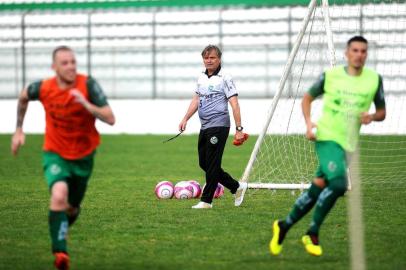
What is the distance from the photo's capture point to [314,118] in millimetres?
19609

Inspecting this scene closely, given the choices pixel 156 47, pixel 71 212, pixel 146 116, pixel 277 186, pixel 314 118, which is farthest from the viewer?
pixel 156 47

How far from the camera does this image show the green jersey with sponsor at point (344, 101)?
7988mm

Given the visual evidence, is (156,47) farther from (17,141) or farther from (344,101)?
(17,141)

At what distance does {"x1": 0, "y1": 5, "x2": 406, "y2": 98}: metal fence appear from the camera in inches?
1142

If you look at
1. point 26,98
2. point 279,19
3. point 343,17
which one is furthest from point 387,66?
point 26,98

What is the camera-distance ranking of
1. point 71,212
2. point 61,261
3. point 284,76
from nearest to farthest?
point 61,261, point 71,212, point 284,76

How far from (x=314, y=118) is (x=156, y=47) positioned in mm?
10985

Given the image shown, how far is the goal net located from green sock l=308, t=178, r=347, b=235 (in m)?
3.97

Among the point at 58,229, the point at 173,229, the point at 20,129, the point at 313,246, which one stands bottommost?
the point at 173,229

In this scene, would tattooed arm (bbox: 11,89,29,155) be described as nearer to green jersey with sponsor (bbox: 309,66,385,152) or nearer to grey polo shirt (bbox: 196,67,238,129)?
green jersey with sponsor (bbox: 309,66,385,152)

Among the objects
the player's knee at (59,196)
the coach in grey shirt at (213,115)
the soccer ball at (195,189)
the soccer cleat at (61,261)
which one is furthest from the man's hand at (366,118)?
the soccer ball at (195,189)

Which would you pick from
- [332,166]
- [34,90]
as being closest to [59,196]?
[34,90]

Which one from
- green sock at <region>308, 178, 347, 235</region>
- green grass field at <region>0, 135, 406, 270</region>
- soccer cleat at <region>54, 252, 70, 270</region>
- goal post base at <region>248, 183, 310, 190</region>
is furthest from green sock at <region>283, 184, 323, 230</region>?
goal post base at <region>248, 183, 310, 190</region>

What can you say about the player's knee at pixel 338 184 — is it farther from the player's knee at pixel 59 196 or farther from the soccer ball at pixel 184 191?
the soccer ball at pixel 184 191
